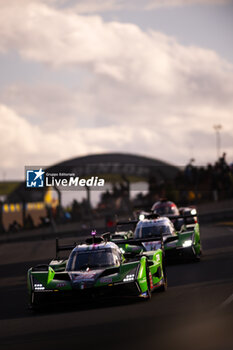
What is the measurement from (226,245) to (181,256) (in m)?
7.81

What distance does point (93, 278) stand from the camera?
47.4ft

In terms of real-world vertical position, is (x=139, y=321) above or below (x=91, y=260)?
below

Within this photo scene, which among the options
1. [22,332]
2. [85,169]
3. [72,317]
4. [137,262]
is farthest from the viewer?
[85,169]

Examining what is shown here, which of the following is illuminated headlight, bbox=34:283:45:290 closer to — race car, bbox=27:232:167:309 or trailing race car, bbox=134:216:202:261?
race car, bbox=27:232:167:309

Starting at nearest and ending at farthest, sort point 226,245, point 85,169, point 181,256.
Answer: point 181,256 → point 226,245 → point 85,169

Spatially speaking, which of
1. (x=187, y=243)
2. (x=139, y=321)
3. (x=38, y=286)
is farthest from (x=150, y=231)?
(x=139, y=321)

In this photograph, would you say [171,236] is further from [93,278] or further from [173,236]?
[93,278]

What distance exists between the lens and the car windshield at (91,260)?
15462 millimetres

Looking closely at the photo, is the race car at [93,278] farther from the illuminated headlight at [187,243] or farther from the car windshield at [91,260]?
the illuminated headlight at [187,243]

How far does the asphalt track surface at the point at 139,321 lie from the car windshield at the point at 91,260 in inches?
31.4

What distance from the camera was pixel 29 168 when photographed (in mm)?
44562

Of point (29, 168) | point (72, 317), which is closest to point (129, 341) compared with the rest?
point (72, 317)

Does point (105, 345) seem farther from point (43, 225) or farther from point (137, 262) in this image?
point (43, 225)

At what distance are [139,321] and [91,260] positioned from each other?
3.66 metres
